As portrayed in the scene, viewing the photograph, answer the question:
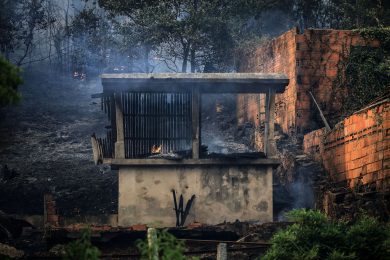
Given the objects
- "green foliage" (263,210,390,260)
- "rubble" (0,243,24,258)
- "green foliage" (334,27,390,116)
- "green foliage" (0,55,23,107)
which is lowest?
"rubble" (0,243,24,258)

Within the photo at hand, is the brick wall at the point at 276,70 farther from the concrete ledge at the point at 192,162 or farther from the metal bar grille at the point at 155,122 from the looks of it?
the metal bar grille at the point at 155,122

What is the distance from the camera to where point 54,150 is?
2414cm

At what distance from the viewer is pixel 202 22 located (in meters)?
25.8

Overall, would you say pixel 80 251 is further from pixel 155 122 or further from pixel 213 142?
pixel 213 142

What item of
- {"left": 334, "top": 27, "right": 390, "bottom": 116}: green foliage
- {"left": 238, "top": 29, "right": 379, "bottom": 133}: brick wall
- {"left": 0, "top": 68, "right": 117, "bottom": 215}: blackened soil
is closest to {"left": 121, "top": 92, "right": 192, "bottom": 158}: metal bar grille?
{"left": 0, "top": 68, "right": 117, "bottom": 215}: blackened soil

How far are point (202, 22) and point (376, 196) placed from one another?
14179 millimetres

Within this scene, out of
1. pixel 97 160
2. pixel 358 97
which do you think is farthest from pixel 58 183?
pixel 358 97

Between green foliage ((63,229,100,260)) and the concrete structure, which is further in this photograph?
the concrete structure

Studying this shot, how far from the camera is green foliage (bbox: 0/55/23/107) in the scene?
5454 millimetres

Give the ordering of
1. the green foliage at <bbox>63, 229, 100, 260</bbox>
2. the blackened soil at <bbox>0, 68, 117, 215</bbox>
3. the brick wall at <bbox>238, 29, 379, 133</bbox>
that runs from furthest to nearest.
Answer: the brick wall at <bbox>238, 29, 379, 133</bbox> < the blackened soil at <bbox>0, 68, 117, 215</bbox> < the green foliage at <bbox>63, 229, 100, 260</bbox>

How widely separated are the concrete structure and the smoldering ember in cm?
3

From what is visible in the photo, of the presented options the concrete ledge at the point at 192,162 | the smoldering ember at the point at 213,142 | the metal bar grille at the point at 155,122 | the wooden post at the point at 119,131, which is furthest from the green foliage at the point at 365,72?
the wooden post at the point at 119,131

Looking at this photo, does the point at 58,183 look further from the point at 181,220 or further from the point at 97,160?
the point at 181,220

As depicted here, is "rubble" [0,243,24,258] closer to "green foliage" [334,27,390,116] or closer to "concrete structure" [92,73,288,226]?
"concrete structure" [92,73,288,226]
